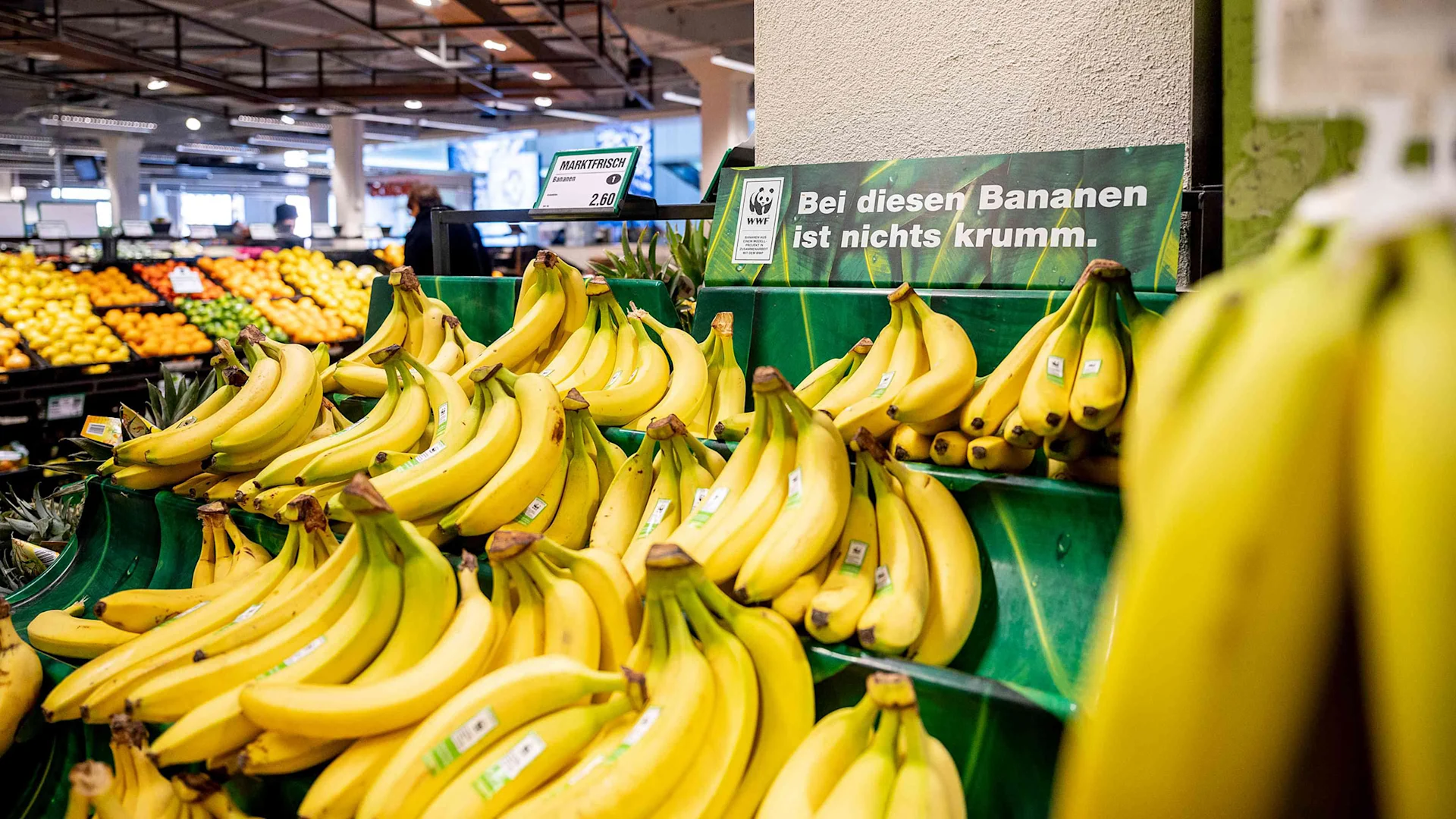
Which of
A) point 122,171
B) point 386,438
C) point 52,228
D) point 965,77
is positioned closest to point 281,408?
point 386,438

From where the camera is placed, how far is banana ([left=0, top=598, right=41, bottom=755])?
152cm

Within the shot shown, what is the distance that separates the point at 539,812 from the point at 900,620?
47 centimetres

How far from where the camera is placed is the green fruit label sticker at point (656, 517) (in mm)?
1461

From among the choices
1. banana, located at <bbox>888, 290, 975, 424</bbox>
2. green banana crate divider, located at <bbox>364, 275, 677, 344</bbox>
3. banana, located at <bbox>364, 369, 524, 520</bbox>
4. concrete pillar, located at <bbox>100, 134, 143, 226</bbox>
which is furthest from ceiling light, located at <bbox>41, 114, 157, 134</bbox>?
banana, located at <bbox>888, 290, 975, 424</bbox>

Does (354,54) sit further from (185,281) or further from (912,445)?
(912,445)

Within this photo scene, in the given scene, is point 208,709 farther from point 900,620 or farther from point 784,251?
point 784,251

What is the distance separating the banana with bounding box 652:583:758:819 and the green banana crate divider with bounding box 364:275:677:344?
141cm

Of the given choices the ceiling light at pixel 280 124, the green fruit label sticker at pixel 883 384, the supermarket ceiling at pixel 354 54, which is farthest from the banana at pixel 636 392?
the ceiling light at pixel 280 124

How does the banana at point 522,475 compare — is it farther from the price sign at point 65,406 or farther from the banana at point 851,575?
the price sign at point 65,406

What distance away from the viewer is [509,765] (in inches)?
41.3

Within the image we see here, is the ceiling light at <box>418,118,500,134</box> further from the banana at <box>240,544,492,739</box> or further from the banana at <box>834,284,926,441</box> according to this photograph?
the banana at <box>240,544,492,739</box>

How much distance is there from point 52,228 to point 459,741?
8448mm

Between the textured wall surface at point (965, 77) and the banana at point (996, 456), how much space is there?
0.92 metres

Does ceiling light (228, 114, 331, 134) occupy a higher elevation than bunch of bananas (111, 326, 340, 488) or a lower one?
higher
